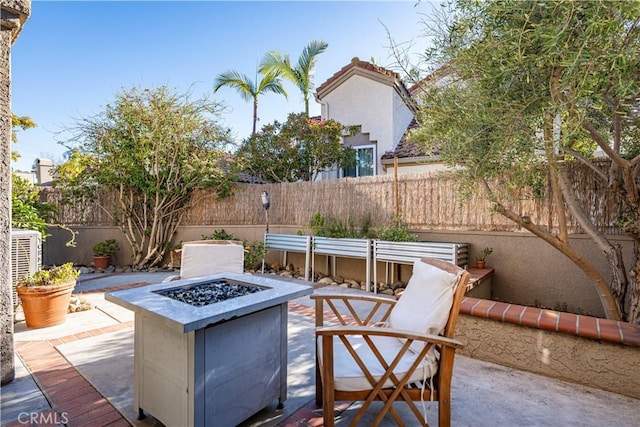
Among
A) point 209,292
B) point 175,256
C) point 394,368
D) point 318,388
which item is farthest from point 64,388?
point 175,256

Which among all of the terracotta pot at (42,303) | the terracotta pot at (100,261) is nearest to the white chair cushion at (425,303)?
the terracotta pot at (42,303)

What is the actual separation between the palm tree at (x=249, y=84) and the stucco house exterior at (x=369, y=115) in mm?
3169

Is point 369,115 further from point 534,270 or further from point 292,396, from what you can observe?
point 292,396

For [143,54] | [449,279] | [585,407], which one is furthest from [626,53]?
[143,54]

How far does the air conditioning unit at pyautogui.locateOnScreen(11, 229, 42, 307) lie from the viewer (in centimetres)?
385

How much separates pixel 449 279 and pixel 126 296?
86.7 inches

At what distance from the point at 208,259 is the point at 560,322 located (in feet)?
12.4

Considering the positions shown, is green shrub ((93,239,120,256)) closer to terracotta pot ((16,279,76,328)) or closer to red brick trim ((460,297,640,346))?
terracotta pot ((16,279,76,328))

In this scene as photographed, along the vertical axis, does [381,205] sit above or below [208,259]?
above

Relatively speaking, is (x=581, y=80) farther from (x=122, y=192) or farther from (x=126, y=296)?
(x=122, y=192)

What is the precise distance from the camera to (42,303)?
12.6ft

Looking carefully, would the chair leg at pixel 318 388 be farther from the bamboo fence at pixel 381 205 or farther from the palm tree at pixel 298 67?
the palm tree at pixel 298 67

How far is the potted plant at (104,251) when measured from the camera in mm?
8172

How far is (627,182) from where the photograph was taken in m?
3.08
